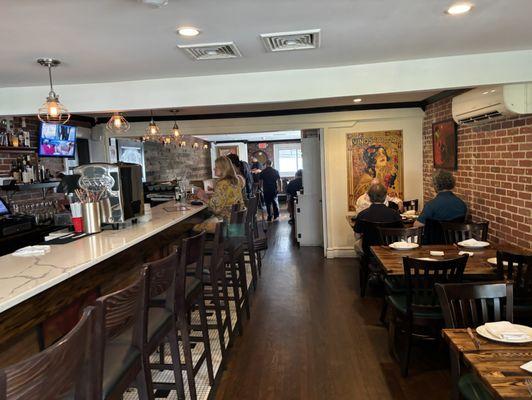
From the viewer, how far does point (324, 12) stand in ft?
6.96

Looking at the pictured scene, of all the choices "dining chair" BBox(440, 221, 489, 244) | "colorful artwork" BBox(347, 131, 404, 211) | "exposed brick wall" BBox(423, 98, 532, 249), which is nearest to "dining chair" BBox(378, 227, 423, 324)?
"dining chair" BBox(440, 221, 489, 244)

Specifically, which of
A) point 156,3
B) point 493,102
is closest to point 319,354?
point 493,102

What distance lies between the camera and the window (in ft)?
50.2

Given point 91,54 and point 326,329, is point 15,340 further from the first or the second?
point 326,329

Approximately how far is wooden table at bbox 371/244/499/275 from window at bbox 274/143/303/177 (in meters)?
11.9

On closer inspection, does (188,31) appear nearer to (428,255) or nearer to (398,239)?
(428,255)

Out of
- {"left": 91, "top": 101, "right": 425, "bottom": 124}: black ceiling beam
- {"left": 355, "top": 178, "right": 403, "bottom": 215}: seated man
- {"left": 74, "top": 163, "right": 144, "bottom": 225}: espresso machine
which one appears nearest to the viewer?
{"left": 74, "top": 163, "right": 144, "bottom": 225}: espresso machine

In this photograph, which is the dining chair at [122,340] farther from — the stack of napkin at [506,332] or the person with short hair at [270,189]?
the person with short hair at [270,189]

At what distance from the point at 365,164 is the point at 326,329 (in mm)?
3157

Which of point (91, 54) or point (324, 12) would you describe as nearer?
point (324, 12)

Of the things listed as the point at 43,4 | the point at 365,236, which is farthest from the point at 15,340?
the point at 365,236

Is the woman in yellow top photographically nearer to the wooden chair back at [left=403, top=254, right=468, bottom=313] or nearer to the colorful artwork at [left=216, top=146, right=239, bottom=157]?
the wooden chair back at [left=403, top=254, right=468, bottom=313]

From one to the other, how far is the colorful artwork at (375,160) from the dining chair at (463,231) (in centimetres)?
225

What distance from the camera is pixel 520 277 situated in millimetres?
2613
